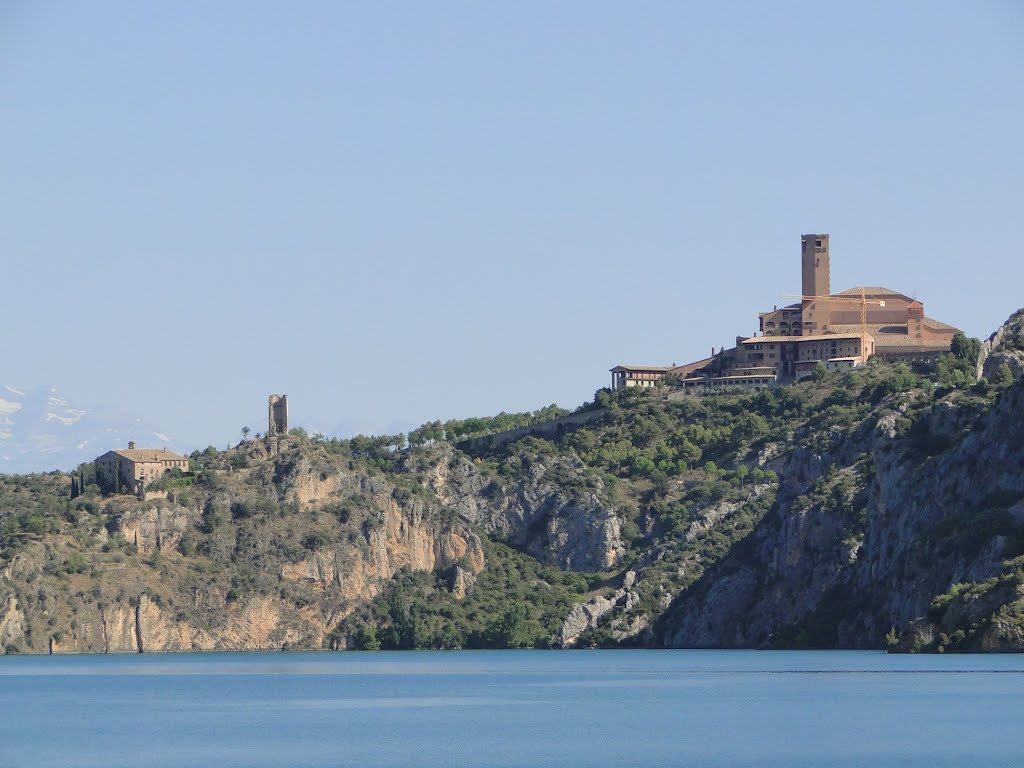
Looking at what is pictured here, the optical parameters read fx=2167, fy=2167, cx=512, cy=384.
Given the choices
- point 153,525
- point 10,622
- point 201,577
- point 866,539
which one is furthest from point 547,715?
point 153,525

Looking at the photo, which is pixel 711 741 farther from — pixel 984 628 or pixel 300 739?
pixel 984 628

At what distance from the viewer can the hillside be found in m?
144

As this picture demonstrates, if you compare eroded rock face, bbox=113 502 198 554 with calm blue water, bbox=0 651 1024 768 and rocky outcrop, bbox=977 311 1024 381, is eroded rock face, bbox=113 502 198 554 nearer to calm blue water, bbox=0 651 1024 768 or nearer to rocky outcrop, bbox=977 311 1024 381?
calm blue water, bbox=0 651 1024 768

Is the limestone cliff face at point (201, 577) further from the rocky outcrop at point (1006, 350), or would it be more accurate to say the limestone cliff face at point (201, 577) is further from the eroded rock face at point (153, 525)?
the rocky outcrop at point (1006, 350)

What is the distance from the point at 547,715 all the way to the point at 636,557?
3596 inches

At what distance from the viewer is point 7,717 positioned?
10194cm

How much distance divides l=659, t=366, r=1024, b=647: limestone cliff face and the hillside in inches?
7.1

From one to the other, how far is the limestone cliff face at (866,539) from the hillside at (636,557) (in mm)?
182

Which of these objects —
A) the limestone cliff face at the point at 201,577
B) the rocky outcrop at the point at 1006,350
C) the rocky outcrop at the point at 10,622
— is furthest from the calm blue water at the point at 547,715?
the limestone cliff face at the point at 201,577

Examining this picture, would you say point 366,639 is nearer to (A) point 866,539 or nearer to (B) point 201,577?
(B) point 201,577

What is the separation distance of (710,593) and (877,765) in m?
89.9

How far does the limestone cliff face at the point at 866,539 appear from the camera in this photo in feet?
450

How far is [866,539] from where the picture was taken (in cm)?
15000

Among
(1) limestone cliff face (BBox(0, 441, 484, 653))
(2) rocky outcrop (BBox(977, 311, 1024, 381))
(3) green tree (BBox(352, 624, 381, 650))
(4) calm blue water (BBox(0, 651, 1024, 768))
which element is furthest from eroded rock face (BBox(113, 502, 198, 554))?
(2) rocky outcrop (BBox(977, 311, 1024, 381))
